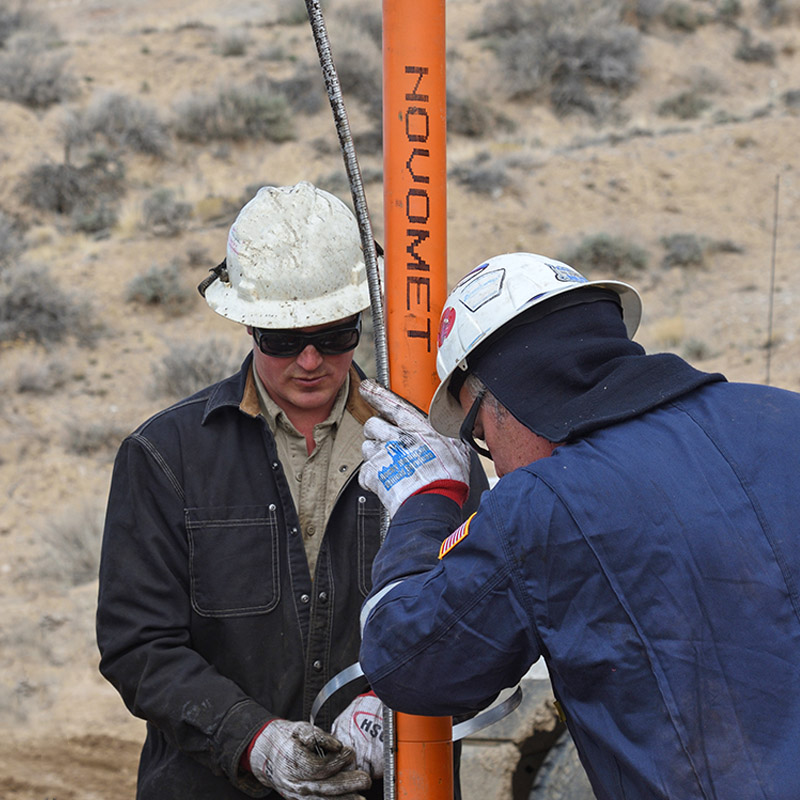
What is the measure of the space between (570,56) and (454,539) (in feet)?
71.8

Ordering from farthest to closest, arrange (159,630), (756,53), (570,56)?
1. (756,53)
2. (570,56)
3. (159,630)

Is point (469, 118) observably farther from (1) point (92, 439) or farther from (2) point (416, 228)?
(2) point (416, 228)

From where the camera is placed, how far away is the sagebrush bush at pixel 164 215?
15.5 metres

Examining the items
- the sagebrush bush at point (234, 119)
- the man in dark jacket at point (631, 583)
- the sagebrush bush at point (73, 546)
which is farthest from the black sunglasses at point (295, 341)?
the sagebrush bush at point (234, 119)

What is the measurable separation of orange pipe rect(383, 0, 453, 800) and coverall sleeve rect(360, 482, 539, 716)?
0.34m

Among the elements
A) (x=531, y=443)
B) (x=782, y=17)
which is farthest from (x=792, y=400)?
(x=782, y=17)

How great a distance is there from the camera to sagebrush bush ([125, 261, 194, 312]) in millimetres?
13805

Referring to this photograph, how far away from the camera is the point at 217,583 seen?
8.38ft

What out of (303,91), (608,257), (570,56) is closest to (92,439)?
(608,257)

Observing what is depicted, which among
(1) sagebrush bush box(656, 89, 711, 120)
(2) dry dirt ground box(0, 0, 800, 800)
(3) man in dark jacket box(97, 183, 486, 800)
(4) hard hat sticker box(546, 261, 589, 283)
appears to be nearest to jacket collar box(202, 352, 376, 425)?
(3) man in dark jacket box(97, 183, 486, 800)

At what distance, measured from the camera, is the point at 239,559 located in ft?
8.40

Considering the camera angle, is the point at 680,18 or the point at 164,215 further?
the point at 680,18

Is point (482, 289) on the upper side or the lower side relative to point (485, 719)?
upper

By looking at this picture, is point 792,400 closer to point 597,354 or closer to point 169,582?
point 597,354
